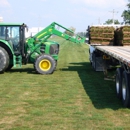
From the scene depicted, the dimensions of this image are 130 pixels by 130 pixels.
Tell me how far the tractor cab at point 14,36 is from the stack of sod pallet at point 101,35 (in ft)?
12.4

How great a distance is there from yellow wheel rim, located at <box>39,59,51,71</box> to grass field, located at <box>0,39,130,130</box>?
128 centimetres

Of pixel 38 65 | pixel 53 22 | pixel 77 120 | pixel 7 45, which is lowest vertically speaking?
pixel 77 120

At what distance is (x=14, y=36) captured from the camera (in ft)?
43.8

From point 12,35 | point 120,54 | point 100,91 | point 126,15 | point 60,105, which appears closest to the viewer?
point 60,105

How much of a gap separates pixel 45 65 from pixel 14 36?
1.84 metres

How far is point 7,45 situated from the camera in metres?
13.0

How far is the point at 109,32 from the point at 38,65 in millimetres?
4318

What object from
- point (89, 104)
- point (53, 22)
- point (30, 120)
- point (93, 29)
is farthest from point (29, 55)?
point (30, 120)

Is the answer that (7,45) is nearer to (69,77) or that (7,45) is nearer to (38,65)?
(38,65)

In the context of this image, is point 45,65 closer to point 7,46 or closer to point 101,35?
point 7,46

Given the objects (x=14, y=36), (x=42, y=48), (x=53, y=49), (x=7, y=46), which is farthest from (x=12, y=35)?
(x=53, y=49)

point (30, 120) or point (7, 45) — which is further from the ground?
point (7, 45)

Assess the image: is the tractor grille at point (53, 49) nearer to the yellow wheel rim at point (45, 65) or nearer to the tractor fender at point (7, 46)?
the yellow wheel rim at point (45, 65)

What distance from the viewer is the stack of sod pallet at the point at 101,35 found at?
604 inches
